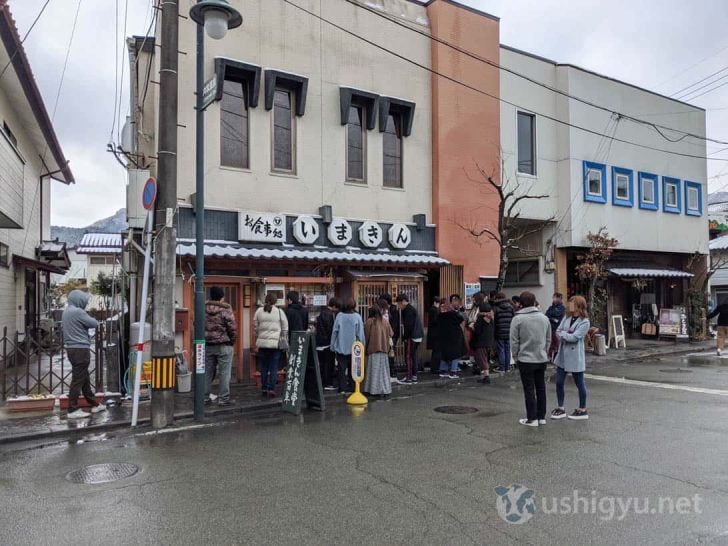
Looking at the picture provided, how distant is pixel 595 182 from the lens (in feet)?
62.2

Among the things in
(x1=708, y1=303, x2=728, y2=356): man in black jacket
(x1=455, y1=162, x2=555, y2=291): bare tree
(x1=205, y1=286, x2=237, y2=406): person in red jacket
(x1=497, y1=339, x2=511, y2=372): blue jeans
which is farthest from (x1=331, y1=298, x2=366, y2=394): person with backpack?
(x1=708, y1=303, x2=728, y2=356): man in black jacket

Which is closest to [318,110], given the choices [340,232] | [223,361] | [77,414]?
[340,232]

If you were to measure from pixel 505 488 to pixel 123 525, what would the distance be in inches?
130

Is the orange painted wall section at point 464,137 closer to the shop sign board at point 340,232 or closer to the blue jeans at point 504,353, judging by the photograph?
the blue jeans at point 504,353

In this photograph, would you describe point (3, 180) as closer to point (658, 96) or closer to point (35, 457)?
point (35, 457)

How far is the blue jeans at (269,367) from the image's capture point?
10.4 meters

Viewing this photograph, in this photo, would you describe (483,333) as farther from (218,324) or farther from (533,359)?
(218,324)

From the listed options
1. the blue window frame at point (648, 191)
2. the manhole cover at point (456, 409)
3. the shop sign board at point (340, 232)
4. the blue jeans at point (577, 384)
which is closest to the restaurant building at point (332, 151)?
the shop sign board at point (340, 232)

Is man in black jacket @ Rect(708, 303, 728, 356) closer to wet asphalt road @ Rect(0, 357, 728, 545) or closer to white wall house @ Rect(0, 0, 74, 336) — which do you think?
wet asphalt road @ Rect(0, 357, 728, 545)

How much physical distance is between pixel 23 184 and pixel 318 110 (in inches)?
367

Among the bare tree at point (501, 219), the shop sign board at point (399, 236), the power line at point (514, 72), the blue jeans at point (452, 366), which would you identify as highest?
the power line at point (514, 72)

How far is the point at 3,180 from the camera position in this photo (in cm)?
1287

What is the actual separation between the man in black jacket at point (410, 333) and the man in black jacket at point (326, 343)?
1517 mm

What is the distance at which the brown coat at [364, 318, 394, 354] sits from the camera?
10422mm
